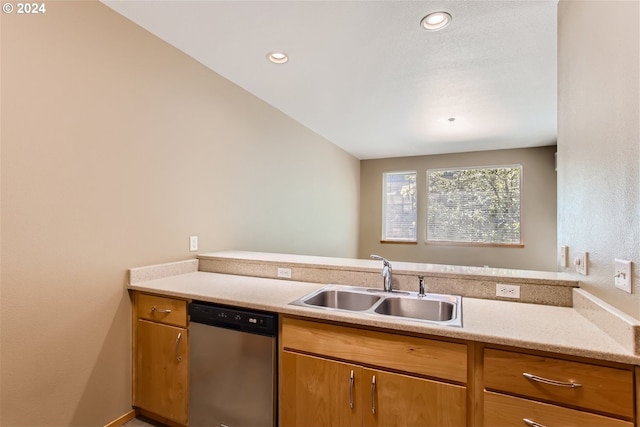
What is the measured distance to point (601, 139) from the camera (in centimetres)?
126

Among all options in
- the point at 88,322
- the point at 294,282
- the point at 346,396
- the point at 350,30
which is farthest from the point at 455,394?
the point at 350,30

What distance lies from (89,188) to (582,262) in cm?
263

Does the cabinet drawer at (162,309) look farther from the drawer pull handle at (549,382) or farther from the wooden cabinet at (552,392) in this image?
the drawer pull handle at (549,382)

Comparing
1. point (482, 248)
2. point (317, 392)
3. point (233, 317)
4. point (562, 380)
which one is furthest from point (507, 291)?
point (482, 248)

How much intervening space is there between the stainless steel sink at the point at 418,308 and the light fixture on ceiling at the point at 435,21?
1707 millimetres

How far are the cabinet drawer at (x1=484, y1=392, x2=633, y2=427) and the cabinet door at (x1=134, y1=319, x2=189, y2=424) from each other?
158 centimetres

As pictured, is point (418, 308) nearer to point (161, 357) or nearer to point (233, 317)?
point (233, 317)

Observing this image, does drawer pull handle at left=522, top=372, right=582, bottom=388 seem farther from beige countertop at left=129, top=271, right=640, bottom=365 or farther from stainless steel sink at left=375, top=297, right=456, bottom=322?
stainless steel sink at left=375, top=297, right=456, bottom=322

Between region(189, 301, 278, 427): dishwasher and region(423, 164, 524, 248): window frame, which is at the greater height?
region(423, 164, 524, 248): window frame

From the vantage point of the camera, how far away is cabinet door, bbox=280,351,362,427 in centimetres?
139

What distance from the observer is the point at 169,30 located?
6.75 ft

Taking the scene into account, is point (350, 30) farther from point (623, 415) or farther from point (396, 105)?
point (623, 415)

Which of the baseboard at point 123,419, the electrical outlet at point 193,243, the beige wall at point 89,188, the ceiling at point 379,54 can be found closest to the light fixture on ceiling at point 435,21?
the ceiling at point 379,54

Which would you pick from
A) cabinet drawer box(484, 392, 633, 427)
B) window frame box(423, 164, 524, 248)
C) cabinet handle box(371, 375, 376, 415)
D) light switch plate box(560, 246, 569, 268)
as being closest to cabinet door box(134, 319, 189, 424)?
cabinet handle box(371, 375, 376, 415)
